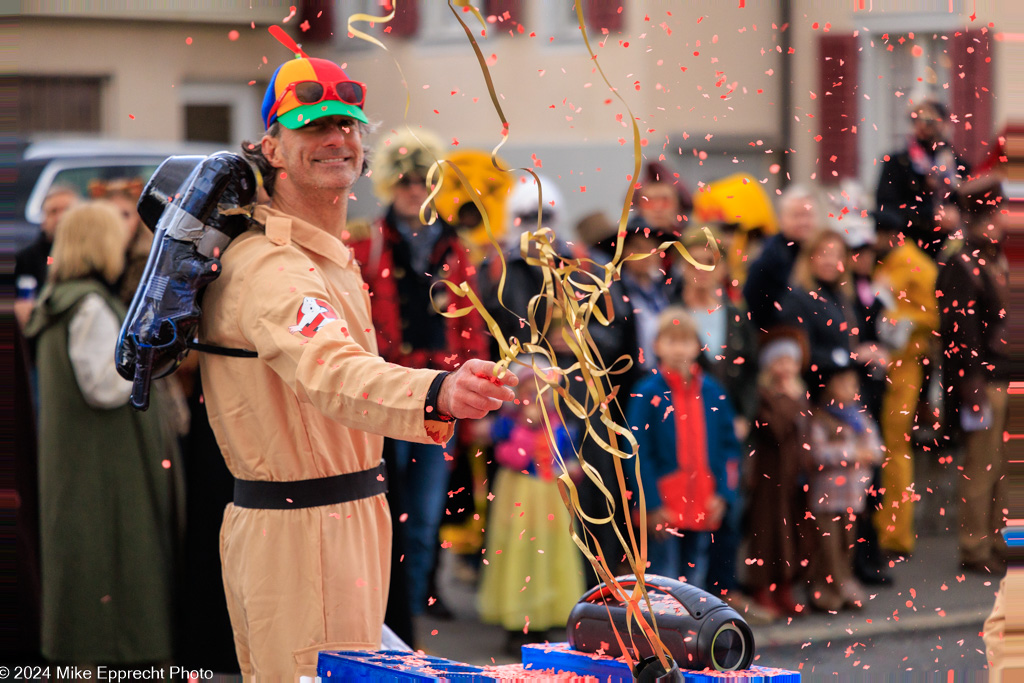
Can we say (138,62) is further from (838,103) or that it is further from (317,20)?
(838,103)

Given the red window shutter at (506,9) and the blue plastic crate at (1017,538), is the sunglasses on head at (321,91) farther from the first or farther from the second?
the red window shutter at (506,9)

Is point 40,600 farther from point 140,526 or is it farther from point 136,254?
point 136,254

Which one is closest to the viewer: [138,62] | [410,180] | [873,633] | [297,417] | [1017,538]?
[297,417]

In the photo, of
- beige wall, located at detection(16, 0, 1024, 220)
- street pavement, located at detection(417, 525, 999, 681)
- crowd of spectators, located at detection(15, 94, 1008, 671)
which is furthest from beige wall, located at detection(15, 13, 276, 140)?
street pavement, located at detection(417, 525, 999, 681)

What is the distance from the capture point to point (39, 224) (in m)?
5.07

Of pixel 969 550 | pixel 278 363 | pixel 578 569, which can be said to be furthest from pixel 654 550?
pixel 278 363

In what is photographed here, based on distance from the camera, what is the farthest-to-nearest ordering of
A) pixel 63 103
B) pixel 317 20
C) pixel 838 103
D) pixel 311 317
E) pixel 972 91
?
pixel 838 103, pixel 972 91, pixel 317 20, pixel 63 103, pixel 311 317

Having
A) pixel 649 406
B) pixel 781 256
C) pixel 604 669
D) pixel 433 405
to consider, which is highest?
pixel 781 256

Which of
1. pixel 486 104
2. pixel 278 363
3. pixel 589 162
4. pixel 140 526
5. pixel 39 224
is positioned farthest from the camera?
pixel 486 104

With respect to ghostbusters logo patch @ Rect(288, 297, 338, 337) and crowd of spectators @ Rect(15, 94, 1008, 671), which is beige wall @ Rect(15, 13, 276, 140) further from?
ghostbusters logo patch @ Rect(288, 297, 338, 337)

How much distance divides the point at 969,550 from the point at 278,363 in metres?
5.47

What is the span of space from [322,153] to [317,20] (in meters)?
9.25

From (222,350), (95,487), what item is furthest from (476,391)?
(95,487)

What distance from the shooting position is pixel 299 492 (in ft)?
8.78
